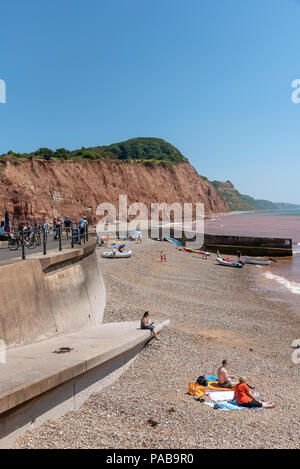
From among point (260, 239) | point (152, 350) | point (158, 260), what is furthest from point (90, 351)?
point (260, 239)

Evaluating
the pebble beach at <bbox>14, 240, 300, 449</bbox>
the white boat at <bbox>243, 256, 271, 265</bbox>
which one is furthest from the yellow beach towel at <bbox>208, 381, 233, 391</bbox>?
the white boat at <bbox>243, 256, 271, 265</bbox>

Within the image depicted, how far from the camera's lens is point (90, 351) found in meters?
6.83

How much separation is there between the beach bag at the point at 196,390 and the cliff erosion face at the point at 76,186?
39129mm

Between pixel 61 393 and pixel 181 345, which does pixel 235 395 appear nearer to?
pixel 181 345

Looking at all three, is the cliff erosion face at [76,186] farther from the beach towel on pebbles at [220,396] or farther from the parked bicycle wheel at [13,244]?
the beach towel on pebbles at [220,396]

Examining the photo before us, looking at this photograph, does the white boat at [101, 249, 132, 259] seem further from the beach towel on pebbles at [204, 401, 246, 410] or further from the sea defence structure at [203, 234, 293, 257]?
the beach towel on pebbles at [204, 401, 246, 410]

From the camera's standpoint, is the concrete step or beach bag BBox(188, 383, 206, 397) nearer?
the concrete step

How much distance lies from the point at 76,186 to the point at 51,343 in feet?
185

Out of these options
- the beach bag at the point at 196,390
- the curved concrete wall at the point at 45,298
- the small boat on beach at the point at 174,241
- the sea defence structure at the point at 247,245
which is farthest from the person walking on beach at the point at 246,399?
the small boat on beach at the point at 174,241

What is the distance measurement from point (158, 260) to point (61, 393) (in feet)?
74.3

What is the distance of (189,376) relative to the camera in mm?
8445

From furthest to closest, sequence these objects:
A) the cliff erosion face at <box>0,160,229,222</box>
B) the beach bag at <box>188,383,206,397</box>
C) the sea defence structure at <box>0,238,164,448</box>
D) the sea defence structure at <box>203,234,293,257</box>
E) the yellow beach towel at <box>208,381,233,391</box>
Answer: the cliff erosion face at <box>0,160,229,222</box>
the sea defence structure at <box>203,234,293,257</box>
the yellow beach towel at <box>208,381,233,391</box>
the beach bag at <box>188,383,206,397</box>
the sea defence structure at <box>0,238,164,448</box>

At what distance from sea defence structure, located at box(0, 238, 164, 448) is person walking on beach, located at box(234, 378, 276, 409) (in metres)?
2.59

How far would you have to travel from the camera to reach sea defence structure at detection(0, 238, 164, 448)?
15.9ft
